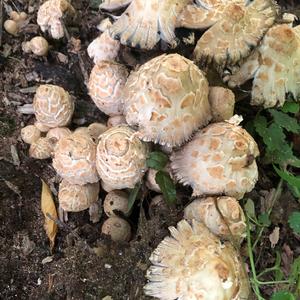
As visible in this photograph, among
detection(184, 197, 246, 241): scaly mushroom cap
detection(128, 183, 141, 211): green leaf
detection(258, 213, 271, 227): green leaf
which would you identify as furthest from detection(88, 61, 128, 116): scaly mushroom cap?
detection(258, 213, 271, 227): green leaf

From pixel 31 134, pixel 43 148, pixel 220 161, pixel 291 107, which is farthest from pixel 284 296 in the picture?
pixel 31 134

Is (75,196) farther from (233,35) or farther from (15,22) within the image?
(15,22)

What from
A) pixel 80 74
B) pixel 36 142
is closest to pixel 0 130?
pixel 36 142

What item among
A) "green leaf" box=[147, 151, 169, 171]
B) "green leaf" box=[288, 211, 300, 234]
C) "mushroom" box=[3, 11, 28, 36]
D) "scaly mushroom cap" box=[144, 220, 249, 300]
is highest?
"mushroom" box=[3, 11, 28, 36]

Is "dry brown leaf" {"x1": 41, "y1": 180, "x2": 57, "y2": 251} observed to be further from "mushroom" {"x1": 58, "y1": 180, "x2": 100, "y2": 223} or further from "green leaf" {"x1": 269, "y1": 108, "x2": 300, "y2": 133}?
"green leaf" {"x1": 269, "y1": 108, "x2": 300, "y2": 133}

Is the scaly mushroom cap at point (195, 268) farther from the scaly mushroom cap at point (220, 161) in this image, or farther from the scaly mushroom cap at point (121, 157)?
the scaly mushroom cap at point (121, 157)

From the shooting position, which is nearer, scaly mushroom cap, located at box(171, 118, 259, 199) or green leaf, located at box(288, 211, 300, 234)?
scaly mushroom cap, located at box(171, 118, 259, 199)

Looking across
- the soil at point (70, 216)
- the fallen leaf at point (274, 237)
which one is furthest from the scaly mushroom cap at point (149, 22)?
the fallen leaf at point (274, 237)

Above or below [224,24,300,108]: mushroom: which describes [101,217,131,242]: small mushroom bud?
below

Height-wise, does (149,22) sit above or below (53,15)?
above
